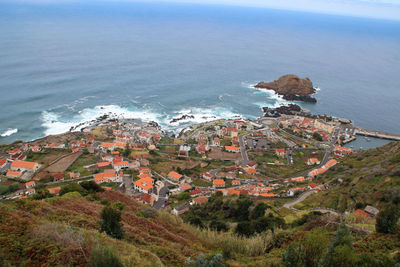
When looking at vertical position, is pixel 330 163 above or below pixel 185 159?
above

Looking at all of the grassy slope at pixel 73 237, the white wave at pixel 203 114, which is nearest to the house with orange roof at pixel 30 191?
the grassy slope at pixel 73 237

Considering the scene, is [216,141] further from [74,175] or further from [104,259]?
[104,259]

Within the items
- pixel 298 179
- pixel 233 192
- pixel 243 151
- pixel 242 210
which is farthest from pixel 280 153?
pixel 242 210

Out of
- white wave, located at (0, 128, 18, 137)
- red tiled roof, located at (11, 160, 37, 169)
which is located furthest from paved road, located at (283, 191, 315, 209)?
white wave, located at (0, 128, 18, 137)

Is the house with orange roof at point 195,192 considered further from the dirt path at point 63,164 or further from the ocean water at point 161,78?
the ocean water at point 161,78

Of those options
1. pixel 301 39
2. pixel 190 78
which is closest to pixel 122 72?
pixel 190 78

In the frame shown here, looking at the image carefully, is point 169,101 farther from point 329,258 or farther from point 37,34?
point 37,34

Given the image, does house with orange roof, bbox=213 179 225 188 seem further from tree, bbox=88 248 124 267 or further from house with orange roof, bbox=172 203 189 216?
tree, bbox=88 248 124 267
